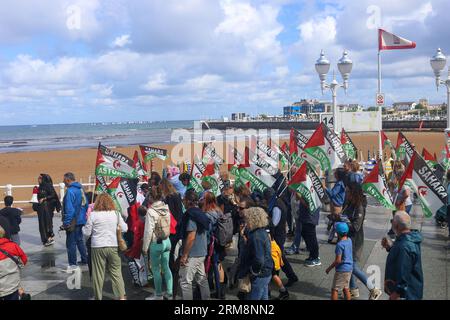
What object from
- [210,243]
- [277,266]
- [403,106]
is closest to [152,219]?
[210,243]

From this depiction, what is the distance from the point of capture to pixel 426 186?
744cm

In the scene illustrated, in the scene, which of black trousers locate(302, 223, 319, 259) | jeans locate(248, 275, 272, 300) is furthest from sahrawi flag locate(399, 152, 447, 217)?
jeans locate(248, 275, 272, 300)

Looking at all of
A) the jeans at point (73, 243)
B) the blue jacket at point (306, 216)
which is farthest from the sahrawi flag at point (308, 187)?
the jeans at point (73, 243)

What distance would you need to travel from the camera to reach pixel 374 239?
942 centimetres

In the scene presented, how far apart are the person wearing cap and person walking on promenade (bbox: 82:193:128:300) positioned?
2.79 metres

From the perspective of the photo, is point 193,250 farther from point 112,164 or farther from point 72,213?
point 112,164

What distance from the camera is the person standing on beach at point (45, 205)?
32.4ft

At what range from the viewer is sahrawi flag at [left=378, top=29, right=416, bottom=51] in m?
16.4

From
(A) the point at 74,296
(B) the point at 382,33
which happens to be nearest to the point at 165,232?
(A) the point at 74,296

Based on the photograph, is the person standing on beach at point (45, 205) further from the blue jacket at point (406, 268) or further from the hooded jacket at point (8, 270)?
the blue jacket at point (406, 268)

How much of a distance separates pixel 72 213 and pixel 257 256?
13.2 feet

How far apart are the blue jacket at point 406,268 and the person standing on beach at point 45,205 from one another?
7578 mm
